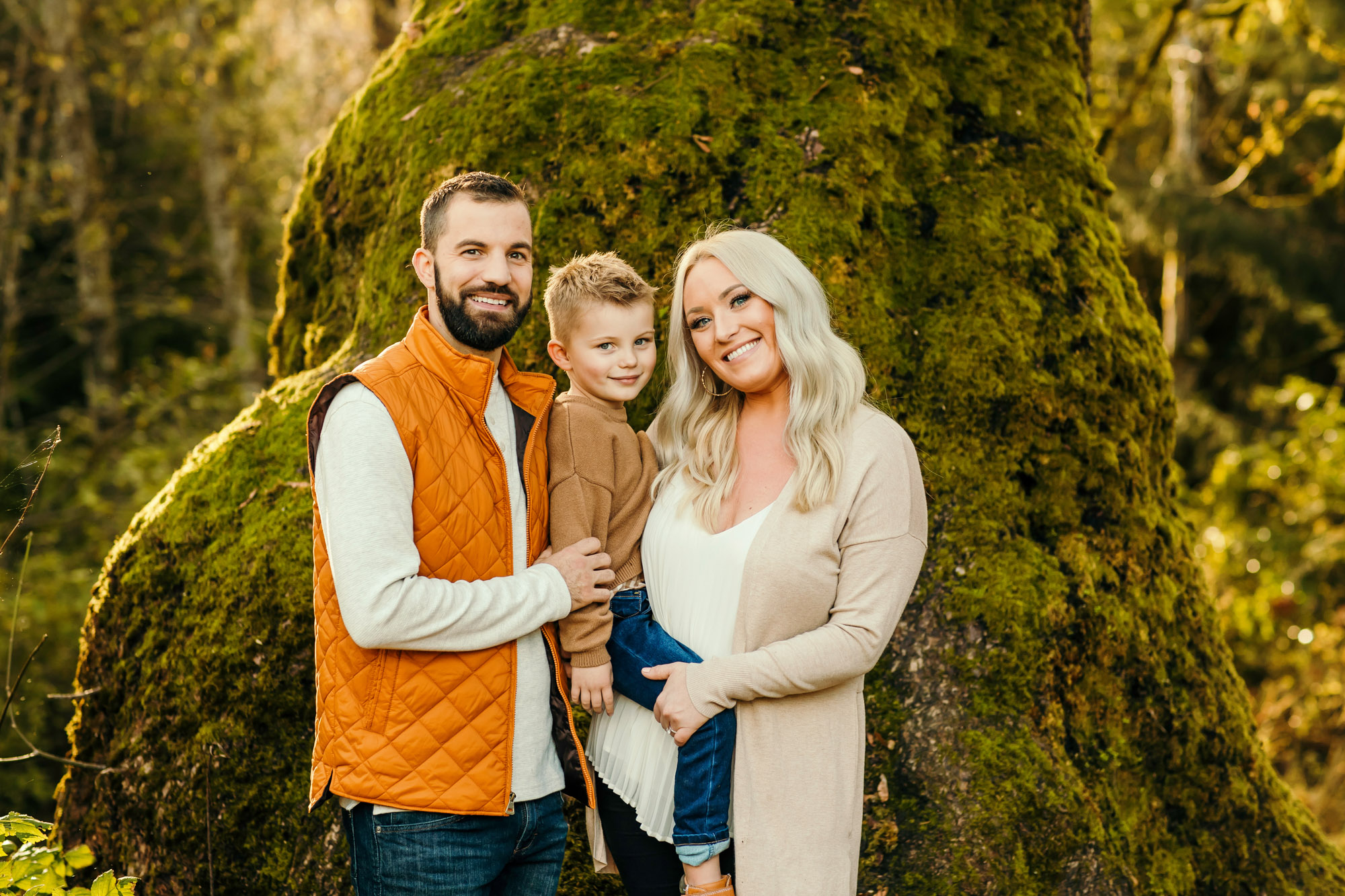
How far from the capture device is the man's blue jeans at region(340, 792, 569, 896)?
197 centimetres

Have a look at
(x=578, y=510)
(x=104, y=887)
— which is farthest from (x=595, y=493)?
(x=104, y=887)

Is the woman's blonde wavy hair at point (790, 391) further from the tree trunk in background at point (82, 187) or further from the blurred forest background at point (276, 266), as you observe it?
the tree trunk in background at point (82, 187)

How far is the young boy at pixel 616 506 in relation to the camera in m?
2.13

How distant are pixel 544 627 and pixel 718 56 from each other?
7.21ft

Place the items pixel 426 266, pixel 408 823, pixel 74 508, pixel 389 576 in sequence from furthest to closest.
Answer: pixel 74 508 < pixel 426 266 < pixel 408 823 < pixel 389 576

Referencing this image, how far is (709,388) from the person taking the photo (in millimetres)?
2539

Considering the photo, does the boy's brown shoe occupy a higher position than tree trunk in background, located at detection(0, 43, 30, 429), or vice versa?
tree trunk in background, located at detection(0, 43, 30, 429)

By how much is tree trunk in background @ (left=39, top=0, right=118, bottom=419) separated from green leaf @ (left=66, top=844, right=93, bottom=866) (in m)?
8.41

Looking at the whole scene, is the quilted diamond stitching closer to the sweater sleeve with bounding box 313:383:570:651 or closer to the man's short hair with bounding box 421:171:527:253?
the sweater sleeve with bounding box 313:383:570:651

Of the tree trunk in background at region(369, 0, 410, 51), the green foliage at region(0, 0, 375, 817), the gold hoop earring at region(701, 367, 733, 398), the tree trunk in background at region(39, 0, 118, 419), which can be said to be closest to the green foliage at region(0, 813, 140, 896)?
the gold hoop earring at region(701, 367, 733, 398)

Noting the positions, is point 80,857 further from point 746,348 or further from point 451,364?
point 746,348

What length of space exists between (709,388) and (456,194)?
85cm

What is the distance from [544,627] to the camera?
216 cm

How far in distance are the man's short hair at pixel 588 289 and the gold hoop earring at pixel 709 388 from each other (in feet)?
0.79
